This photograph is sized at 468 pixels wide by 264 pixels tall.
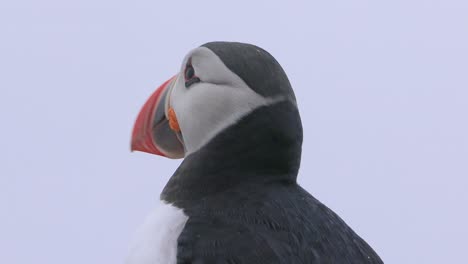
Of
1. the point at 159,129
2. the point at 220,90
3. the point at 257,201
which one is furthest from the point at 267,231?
the point at 159,129

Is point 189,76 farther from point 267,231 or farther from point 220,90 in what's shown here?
point 267,231

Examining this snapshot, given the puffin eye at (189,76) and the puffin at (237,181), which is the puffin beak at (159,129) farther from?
the puffin eye at (189,76)

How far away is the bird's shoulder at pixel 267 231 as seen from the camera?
11.3 ft

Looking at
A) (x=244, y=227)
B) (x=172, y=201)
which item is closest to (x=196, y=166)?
(x=172, y=201)

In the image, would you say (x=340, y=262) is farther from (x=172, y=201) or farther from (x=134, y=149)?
(x=134, y=149)

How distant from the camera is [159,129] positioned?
13.8 ft

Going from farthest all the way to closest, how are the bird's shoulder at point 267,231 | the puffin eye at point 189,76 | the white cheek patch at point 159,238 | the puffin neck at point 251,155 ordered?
the puffin eye at point 189,76
the puffin neck at point 251,155
the white cheek patch at point 159,238
the bird's shoulder at point 267,231

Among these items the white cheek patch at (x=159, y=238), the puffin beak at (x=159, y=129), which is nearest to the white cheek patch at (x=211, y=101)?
the puffin beak at (x=159, y=129)

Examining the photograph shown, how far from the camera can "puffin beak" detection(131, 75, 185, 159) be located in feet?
13.7

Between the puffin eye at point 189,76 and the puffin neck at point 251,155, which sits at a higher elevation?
the puffin eye at point 189,76

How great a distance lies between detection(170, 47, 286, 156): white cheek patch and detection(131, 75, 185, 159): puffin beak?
5.6 inches

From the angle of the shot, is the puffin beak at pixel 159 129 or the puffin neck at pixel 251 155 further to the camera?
the puffin beak at pixel 159 129

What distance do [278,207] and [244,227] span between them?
14 cm

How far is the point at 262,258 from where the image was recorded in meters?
3.40
